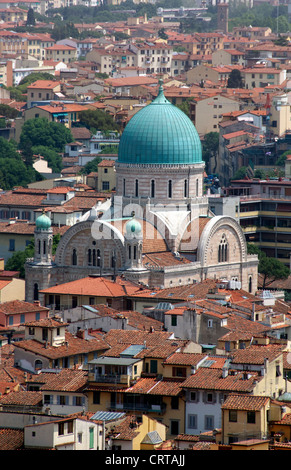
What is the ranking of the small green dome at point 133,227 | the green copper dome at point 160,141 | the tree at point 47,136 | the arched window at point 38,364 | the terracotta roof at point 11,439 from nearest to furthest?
the terracotta roof at point 11,439 < the arched window at point 38,364 < the small green dome at point 133,227 < the green copper dome at point 160,141 < the tree at point 47,136

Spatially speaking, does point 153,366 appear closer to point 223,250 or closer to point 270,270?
point 223,250

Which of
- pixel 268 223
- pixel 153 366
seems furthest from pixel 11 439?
pixel 268 223

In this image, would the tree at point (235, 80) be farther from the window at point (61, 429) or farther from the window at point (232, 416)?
the window at point (61, 429)

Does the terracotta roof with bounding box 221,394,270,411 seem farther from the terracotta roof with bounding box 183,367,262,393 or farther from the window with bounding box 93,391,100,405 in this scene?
the window with bounding box 93,391,100,405

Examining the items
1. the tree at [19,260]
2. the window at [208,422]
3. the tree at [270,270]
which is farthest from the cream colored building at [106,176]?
the window at [208,422]

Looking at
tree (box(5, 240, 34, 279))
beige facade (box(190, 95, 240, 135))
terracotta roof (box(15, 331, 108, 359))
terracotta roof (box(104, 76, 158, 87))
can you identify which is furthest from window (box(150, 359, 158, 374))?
terracotta roof (box(104, 76, 158, 87))

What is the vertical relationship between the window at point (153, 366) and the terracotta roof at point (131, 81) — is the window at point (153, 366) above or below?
above
